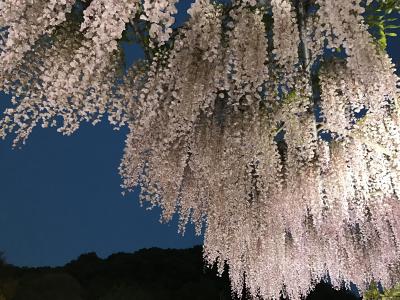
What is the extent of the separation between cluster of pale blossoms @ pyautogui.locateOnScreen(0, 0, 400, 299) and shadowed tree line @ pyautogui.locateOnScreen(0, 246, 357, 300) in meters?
6.30

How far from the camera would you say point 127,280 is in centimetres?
1479

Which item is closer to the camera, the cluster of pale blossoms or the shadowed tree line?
the cluster of pale blossoms

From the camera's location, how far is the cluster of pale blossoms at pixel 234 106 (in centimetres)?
318

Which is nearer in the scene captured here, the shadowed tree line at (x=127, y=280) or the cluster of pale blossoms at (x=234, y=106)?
the cluster of pale blossoms at (x=234, y=106)

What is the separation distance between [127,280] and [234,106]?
11723mm

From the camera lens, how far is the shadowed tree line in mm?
11383

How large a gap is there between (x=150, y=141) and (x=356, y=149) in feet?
8.34

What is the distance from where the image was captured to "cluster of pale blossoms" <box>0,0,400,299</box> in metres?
3.18

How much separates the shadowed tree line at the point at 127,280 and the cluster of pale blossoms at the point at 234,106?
6.30m

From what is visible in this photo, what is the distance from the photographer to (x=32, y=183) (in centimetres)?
10319

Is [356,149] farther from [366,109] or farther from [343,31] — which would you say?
[343,31]

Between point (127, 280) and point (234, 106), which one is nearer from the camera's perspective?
point (234, 106)

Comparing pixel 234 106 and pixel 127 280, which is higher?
pixel 127 280

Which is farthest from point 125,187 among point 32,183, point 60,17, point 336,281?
point 32,183
